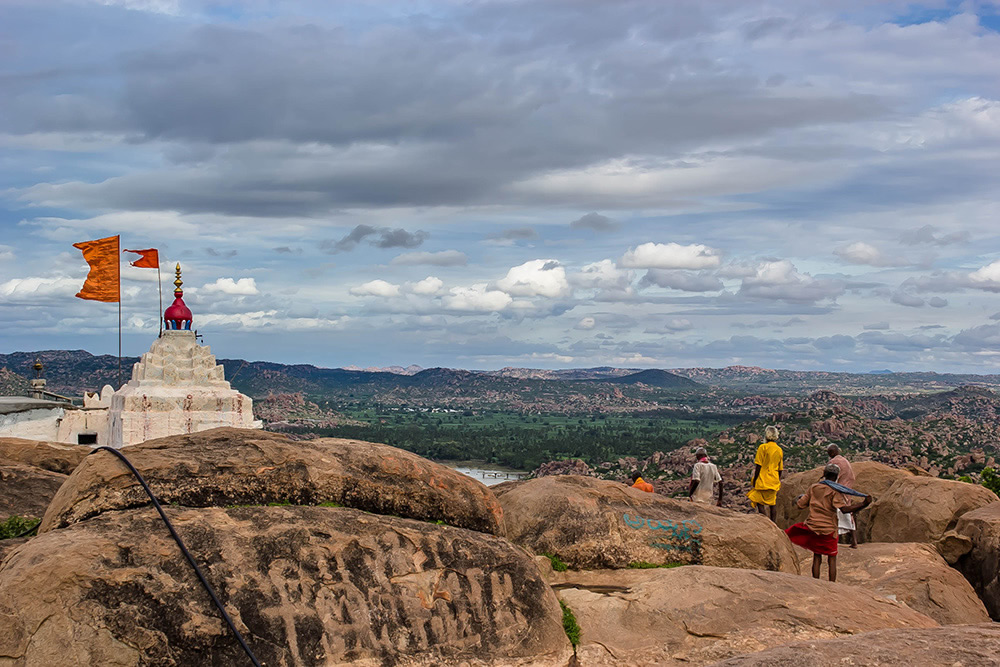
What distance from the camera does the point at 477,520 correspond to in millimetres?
12328

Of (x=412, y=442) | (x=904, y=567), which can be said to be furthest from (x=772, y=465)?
(x=412, y=442)

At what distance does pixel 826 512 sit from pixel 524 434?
4253 inches

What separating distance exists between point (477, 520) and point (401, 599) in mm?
2046

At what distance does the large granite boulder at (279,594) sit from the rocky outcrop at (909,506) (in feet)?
36.8

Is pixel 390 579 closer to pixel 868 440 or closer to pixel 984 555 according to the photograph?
pixel 984 555

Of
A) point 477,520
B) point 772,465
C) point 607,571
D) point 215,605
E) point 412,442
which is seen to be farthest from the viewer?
point 412,442

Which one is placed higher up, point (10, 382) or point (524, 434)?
point (10, 382)

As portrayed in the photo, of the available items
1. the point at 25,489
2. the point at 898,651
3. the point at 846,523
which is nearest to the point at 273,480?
the point at 25,489

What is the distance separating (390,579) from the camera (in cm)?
1062

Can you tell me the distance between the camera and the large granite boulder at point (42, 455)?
17703 millimetres

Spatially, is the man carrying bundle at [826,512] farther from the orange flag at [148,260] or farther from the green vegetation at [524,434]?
the green vegetation at [524,434]

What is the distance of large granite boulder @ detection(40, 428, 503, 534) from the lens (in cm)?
1015

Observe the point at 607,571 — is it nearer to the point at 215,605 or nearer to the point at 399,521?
the point at 399,521

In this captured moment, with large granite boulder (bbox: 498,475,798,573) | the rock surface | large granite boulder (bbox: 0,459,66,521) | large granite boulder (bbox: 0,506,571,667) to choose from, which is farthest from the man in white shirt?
large granite boulder (bbox: 0,459,66,521)
